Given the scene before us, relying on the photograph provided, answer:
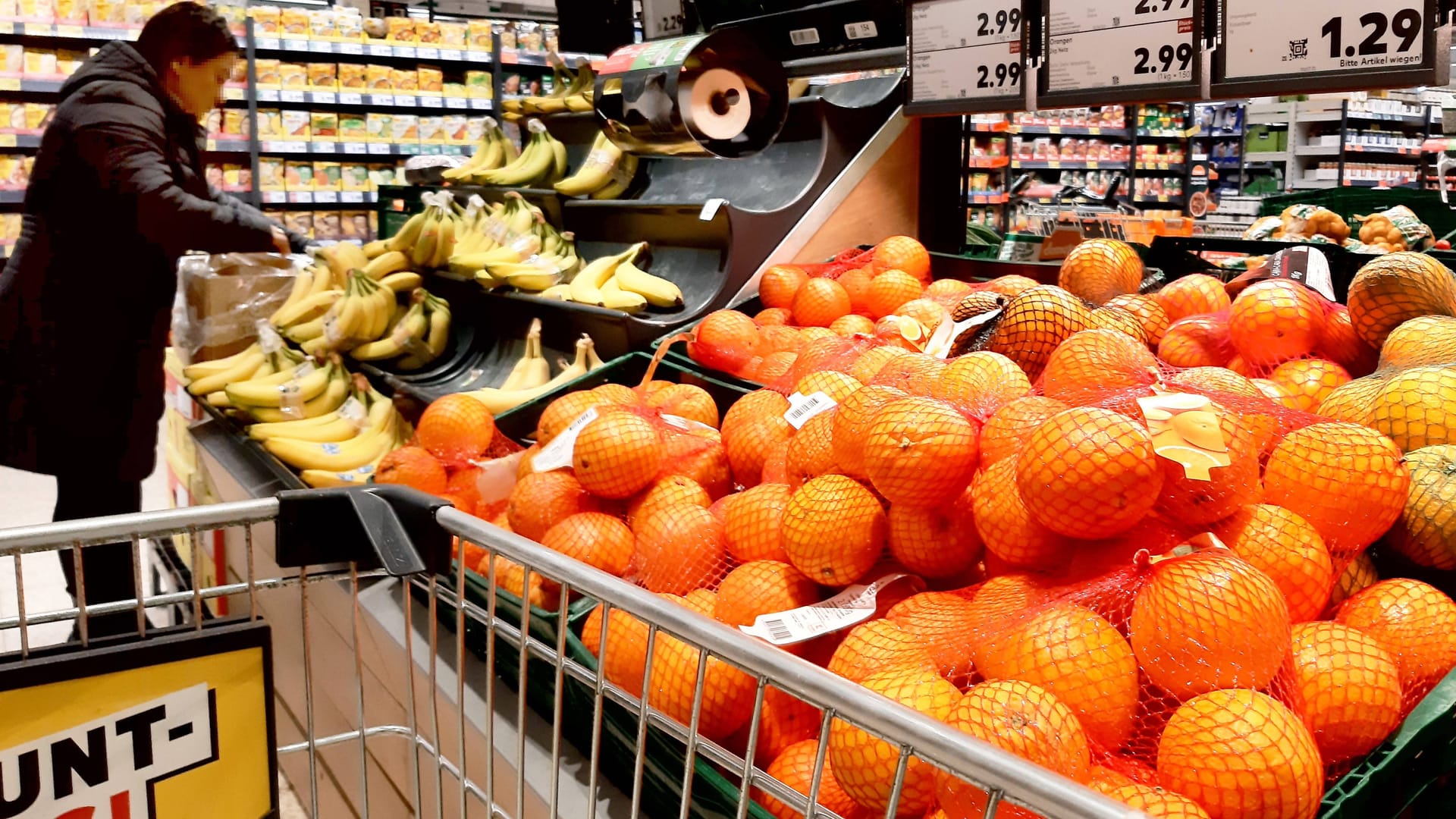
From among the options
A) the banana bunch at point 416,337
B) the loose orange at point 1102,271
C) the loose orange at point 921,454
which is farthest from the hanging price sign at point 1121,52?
the banana bunch at point 416,337

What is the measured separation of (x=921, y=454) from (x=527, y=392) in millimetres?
1588

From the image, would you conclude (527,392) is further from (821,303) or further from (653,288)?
(821,303)

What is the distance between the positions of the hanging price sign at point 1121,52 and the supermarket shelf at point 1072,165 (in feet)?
31.5

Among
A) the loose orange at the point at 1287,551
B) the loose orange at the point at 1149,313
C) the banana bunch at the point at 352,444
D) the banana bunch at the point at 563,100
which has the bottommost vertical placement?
the banana bunch at the point at 352,444

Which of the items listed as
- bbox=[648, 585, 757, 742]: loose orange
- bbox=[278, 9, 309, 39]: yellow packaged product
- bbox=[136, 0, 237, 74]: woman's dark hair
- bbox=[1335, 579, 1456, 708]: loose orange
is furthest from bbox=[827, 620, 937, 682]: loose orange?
bbox=[278, 9, 309, 39]: yellow packaged product

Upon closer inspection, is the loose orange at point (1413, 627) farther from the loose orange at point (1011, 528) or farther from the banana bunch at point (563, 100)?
the banana bunch at point (563, 100)

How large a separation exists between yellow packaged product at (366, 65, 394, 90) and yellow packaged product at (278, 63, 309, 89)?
469mm

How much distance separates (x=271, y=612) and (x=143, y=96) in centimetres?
152

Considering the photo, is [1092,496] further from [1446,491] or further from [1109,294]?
[1109,294]

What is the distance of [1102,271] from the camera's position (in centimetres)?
173

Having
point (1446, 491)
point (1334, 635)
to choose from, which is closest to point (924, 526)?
point (1334, 635)

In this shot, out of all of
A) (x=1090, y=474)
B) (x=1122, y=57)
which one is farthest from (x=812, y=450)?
(x=1122, y=57)

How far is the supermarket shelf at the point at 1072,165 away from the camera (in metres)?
11.2

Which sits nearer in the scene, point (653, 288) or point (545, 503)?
point (545, 503)
